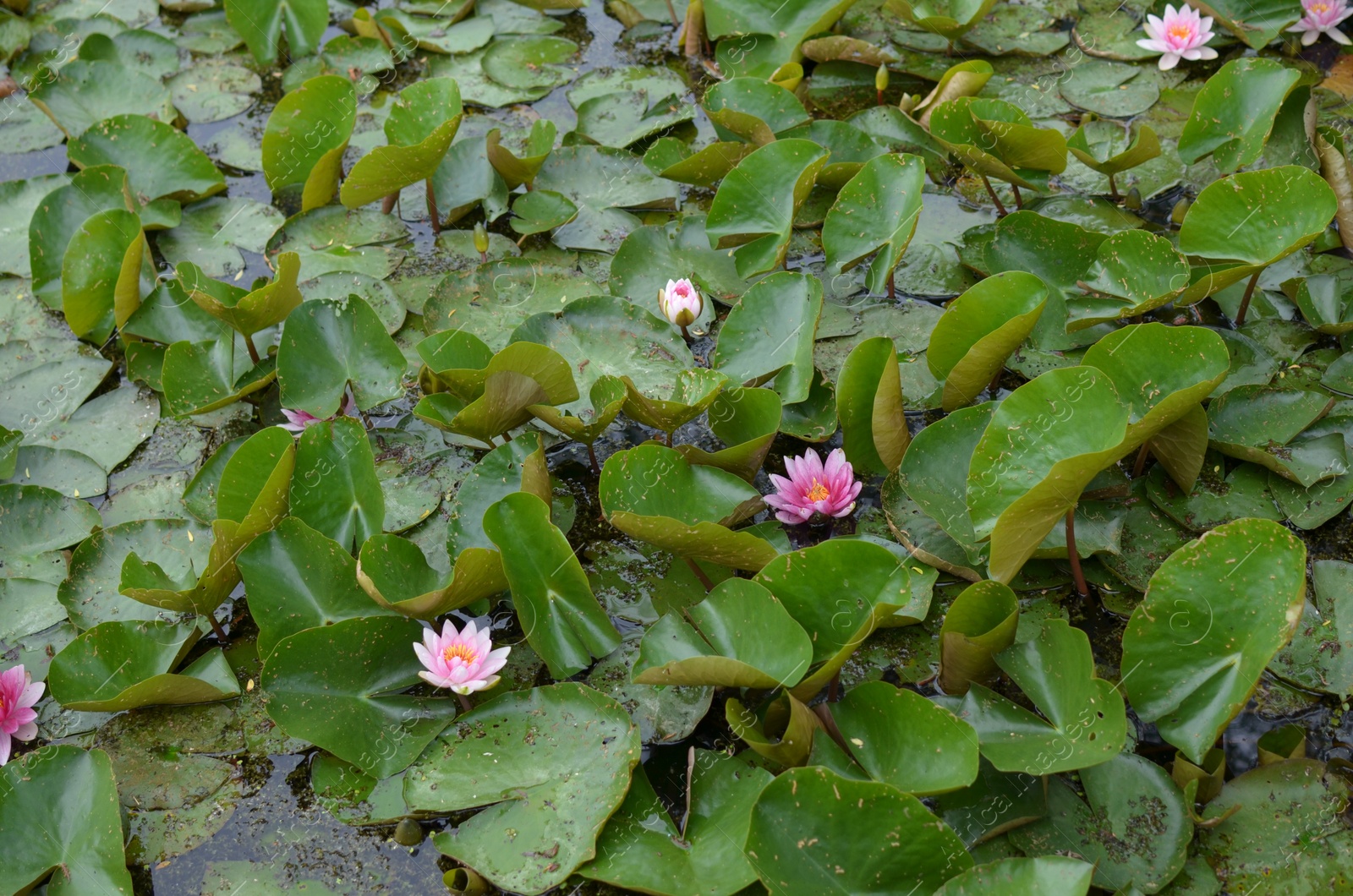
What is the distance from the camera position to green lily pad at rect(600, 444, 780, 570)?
1897 millimetres

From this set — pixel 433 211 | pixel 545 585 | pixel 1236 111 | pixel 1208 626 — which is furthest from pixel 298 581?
pixel 1236 111

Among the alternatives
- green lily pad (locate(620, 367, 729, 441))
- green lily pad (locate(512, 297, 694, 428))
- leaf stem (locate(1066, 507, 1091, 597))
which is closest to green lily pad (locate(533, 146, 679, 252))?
green lily pad (locate(512, 297, 694, 428))

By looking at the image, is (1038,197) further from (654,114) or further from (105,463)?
(105,463)

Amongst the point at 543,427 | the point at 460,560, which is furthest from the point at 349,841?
the point at 543,427

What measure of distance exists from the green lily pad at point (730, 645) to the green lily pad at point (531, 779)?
0.44 ft

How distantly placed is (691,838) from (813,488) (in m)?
0.74

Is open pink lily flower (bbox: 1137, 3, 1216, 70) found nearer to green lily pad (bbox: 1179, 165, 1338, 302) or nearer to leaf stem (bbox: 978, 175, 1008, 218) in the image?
leaf stem (bbox: 978, 175, 1008, 218)

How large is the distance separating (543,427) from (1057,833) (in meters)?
1.37

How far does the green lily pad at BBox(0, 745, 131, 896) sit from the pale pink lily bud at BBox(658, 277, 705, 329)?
1.49 meters

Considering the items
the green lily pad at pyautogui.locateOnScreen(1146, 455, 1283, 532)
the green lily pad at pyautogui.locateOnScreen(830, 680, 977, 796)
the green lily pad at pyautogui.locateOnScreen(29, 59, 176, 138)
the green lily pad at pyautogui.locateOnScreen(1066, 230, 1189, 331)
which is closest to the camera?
the green lily pad at pyautogui.locateOnScreen(830, 680, 977, 796)

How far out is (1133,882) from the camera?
1621mm

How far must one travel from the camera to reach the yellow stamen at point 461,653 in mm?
1913

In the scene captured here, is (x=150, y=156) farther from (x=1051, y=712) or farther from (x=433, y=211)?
(x=1051, y=712)

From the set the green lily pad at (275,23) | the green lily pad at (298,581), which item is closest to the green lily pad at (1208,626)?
the green lily pad at (298,581)
